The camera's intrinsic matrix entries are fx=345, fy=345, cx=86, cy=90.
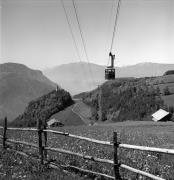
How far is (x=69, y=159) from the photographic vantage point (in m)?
13.6

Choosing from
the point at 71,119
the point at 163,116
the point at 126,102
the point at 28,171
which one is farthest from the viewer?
the point at 126,102

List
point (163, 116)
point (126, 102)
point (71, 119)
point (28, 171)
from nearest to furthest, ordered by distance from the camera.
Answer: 1. point (28, 171)
2. point (163, 116)
3. point (71, 119)
4. point (126, 102)

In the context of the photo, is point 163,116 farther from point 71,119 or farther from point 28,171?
point 28,171

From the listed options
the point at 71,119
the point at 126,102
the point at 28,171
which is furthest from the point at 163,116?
the point at 28,171

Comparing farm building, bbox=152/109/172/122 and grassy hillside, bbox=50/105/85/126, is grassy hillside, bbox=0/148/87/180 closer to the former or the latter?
farm building, bbox=152/109/172/122

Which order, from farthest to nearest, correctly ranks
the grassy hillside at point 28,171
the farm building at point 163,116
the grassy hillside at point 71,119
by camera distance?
the grassy hillside at point 71,119 < the farm building at point 163,116 < the grassy hillside at point 28,171

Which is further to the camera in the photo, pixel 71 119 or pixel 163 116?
pixel 71 119

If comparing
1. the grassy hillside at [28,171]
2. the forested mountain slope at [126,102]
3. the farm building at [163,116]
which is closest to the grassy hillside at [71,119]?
the forested mountain slope at [126,102]

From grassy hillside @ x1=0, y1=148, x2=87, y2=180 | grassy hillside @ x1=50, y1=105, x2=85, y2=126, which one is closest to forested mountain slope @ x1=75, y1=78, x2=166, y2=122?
grassy hillside @ x1=50, y1=105, x2=85, y2=126

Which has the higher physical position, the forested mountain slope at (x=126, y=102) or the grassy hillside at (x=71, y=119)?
the forested mountain slope at (x=126, y=102)

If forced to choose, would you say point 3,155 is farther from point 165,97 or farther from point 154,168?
point 165,97

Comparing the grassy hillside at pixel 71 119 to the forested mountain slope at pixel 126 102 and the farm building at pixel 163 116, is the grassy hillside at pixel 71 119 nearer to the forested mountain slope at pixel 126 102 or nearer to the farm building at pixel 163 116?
the forested mountain slope at pixel 126 102

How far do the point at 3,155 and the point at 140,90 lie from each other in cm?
15726

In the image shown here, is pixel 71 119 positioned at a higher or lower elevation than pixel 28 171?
lower
